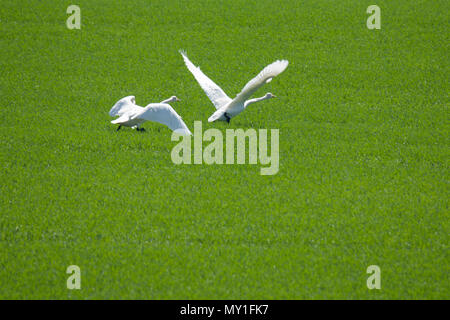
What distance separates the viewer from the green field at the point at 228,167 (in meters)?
8.45

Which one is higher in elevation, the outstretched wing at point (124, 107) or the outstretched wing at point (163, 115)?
the outstretched wing at point (124, 107)

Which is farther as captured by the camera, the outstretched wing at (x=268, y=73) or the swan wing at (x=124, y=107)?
the swan wing at (x=124, y=107)

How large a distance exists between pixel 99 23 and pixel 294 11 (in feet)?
31.5

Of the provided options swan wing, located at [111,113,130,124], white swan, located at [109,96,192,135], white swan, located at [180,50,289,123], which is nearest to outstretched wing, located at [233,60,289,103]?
white swan, located at [180,50,289,123]

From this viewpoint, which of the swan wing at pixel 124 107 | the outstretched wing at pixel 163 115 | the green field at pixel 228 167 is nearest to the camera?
the green field at pixel 228 167

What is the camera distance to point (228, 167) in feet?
41.5

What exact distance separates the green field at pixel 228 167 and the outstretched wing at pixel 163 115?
2.26 feet

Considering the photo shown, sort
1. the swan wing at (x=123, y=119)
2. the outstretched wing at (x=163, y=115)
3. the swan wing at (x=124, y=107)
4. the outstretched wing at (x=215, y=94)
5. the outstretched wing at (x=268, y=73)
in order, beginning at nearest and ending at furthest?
1. the outstretched wing at (x=268, y=73)
2. the outstretched wing at (x=163, y=115)
3. the swan wing at (x=123, y=119)
4. the swan wing at (x=124, y=107)
5. the outstretched wing at (x=215, y=94)

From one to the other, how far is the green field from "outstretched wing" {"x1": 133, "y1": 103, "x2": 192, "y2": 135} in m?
0.69

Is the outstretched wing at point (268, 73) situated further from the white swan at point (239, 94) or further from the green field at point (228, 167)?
the green field at point (228, 167)

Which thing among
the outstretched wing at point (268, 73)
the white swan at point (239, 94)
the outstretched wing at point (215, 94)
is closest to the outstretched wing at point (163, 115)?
the white swan at point (239, 94)

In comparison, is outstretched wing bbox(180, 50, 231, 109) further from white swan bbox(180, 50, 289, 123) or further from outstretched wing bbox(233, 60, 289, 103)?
outstretched wing bbox(233, 60, 289, 103)

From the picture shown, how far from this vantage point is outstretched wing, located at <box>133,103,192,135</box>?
12901 millimetres

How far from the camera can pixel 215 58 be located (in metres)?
21.7
